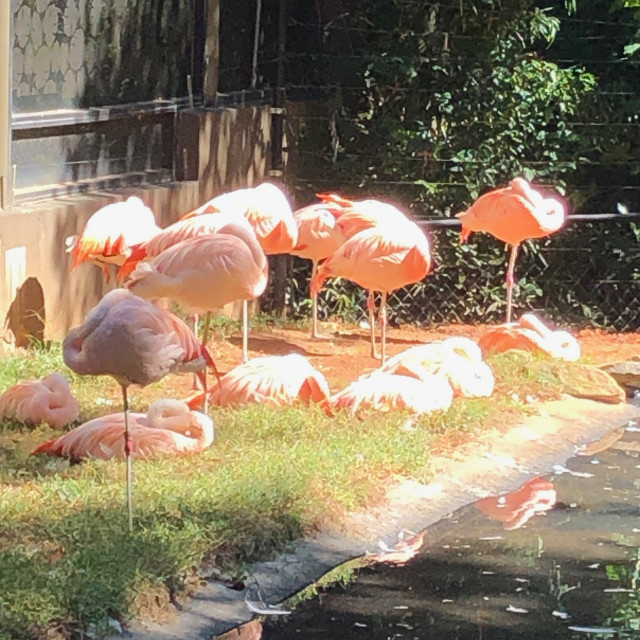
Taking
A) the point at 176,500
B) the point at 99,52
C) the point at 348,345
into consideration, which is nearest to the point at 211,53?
the point at 99,52

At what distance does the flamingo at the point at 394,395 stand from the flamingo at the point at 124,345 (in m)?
1.30

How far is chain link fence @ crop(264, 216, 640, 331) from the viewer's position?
8359 mm

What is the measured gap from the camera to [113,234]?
232 inches

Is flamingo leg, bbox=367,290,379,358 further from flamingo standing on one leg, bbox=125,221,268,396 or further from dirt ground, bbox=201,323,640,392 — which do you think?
flamingo standing on one leg, bbox=125,221,268,396

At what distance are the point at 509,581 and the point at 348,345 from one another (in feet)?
12.1

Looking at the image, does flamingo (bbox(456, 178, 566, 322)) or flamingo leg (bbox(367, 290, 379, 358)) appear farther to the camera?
flamingo (bbox(456, 178, 566, 322))

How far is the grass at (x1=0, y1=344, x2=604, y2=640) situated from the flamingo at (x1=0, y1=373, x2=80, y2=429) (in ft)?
0.19

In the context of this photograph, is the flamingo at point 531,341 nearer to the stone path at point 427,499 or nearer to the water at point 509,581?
the stone path at point 427,499

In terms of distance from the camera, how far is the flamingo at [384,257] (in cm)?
610

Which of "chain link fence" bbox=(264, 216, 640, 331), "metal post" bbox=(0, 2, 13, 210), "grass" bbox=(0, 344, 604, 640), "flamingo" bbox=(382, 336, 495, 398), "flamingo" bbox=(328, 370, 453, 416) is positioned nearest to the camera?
"grass" bbox=(0, 344, 604, 640)

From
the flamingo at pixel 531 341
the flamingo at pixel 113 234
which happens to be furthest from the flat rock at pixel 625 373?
the flamingo at pixel 113 234

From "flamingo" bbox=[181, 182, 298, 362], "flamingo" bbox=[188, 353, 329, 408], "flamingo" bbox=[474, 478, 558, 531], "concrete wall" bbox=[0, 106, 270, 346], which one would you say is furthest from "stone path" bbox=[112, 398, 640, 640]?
"concrete wall" bbox=[0, 106, 270, 346]

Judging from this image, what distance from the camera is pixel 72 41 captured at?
6.46 m

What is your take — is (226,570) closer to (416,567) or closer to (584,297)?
(416,567)
